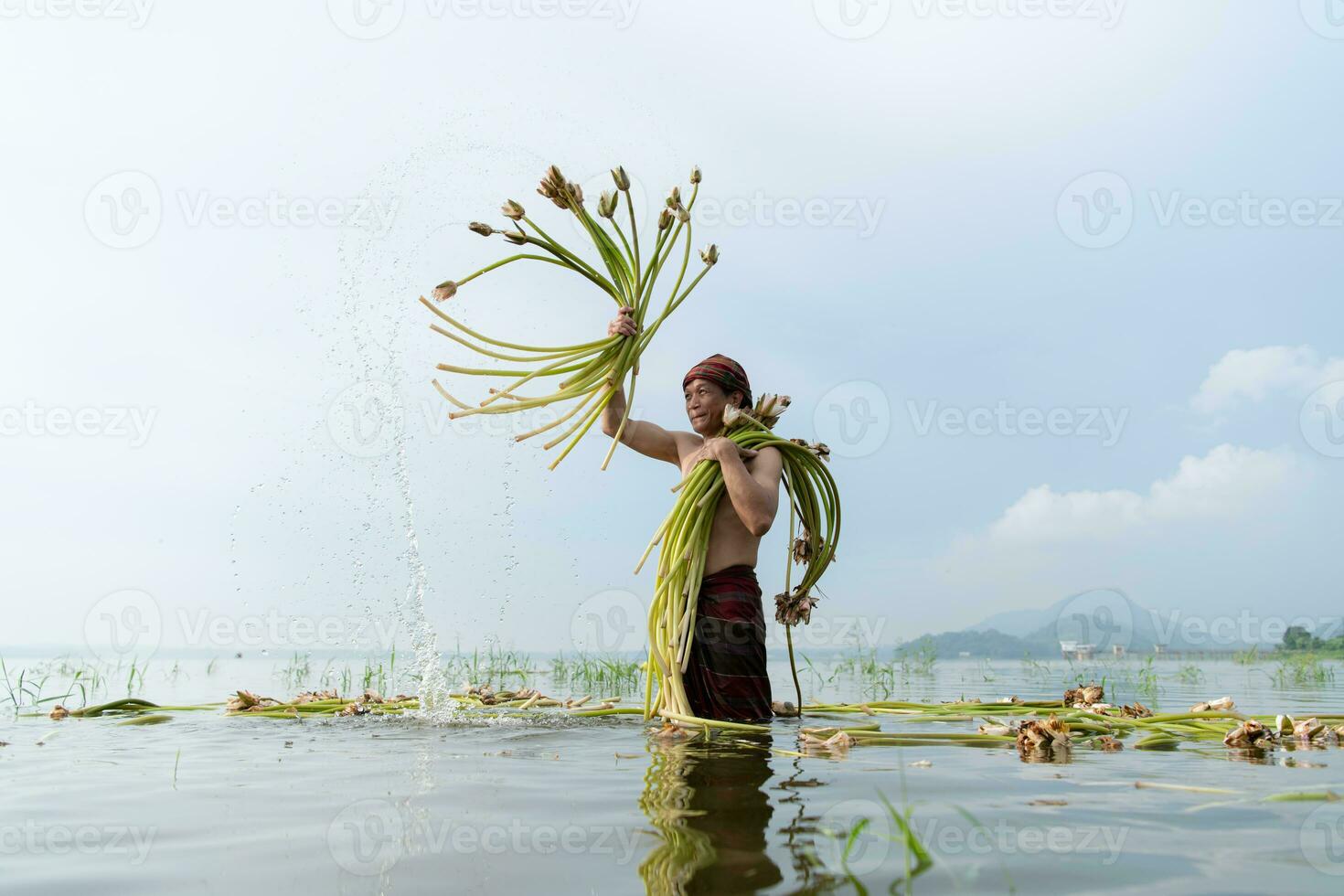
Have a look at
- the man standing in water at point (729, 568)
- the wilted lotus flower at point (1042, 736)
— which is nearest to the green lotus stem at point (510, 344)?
the man standing in water at point (729, 568)

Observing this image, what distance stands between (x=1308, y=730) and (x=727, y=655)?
2482 millimetres

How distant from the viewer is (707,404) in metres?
4.66

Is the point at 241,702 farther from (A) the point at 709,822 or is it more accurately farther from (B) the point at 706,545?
(A) the point at 709,822

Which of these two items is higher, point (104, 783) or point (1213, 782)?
point (1213, 782)

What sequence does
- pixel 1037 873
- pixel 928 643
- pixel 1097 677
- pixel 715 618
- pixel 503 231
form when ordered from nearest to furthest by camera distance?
pixel 1037 873, pixel 503 231, pixel 715 618, pixel 1097 677, pixel 928 643

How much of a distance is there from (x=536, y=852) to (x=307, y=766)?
64.8 inches

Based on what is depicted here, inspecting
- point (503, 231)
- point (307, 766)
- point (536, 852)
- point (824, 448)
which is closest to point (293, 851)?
point (536, 852)

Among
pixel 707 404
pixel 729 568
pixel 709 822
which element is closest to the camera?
pixel 709 822

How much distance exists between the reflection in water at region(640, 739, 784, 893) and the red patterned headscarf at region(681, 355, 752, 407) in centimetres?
201

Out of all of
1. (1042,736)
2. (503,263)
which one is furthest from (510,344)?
(1042,736)

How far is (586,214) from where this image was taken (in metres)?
4.23

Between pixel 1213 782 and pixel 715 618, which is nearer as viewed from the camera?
pixel 1213 782

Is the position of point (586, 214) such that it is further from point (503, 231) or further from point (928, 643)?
point (928, 643)

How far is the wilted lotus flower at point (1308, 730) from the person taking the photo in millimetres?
3797
